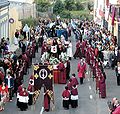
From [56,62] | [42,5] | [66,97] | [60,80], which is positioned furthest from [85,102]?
[42,5]

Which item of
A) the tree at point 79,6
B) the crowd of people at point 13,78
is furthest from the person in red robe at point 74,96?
the tree at point 79,6

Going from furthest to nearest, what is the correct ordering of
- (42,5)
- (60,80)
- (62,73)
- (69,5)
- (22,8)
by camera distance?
(69,5) → (42,5) → (22,8) → (60,80) → (62,73)

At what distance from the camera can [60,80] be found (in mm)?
34656

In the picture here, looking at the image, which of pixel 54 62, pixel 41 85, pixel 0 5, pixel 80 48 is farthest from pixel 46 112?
pixel 0 5

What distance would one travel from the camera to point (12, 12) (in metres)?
60.9

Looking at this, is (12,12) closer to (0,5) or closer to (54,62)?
(0,5)

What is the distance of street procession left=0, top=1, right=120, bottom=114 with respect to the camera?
27359 mm

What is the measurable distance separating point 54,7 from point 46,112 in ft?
244

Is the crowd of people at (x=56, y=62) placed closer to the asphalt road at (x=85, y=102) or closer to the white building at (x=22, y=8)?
the asphalt road at (x=85, y=102)

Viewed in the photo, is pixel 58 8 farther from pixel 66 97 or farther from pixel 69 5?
pixel 66 97

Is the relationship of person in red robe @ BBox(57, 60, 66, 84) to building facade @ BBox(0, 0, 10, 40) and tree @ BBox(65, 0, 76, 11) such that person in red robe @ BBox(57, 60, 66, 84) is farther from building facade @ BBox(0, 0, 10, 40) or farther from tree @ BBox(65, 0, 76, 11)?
tree @ BBox(65, 0, 76, 11)

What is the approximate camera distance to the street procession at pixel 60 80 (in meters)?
27.4

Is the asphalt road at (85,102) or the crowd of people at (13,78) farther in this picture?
the crowd of people at (13,78)

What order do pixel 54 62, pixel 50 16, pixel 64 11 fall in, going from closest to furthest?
pixel 54 62 → pixel 50 16 → pixel 64 11
